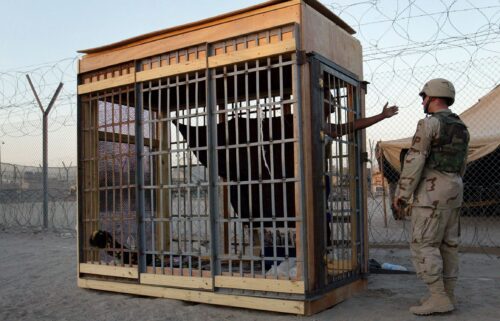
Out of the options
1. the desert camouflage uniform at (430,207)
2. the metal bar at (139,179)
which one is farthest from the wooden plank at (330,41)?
the metal bar at (139,179)

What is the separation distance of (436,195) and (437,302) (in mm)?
840

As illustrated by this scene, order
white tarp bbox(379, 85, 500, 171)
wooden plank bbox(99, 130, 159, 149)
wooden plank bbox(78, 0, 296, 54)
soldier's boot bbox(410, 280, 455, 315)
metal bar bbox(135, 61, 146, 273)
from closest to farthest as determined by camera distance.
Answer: soldier's boot bbox(410, 280, 455, 315) → wooden plank bbox(78, 0, 296, 54) → metal bar bbox(135, 61, 146, 273) → wooden plank bbox(99, 130, 159, 149) → white tarp bbox(379, 85, 500, 171)

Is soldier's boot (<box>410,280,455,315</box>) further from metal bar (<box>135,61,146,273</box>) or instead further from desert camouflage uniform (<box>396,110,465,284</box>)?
metal bar (<box>135,61,146,273</box>)

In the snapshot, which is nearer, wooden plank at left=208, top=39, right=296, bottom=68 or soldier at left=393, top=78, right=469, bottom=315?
soldier at left=393, top=78, right=469, bottom=315

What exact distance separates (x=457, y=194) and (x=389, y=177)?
28.6 feet

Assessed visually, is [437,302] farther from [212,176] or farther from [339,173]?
[212,176]

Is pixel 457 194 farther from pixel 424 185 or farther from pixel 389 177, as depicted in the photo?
pixel 389 177

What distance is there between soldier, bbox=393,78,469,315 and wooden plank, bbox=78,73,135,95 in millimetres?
2864

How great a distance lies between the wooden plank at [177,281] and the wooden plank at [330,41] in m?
2.25

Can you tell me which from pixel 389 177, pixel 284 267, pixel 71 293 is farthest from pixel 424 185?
pixel 389 177

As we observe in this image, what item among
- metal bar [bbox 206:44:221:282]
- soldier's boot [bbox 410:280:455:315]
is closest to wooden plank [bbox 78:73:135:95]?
metal bar [bbox 206:44:221:282]

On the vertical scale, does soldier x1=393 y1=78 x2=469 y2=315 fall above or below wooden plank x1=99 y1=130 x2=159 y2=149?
below

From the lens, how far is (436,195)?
12.8ft

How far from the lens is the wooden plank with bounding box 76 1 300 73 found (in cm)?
413
